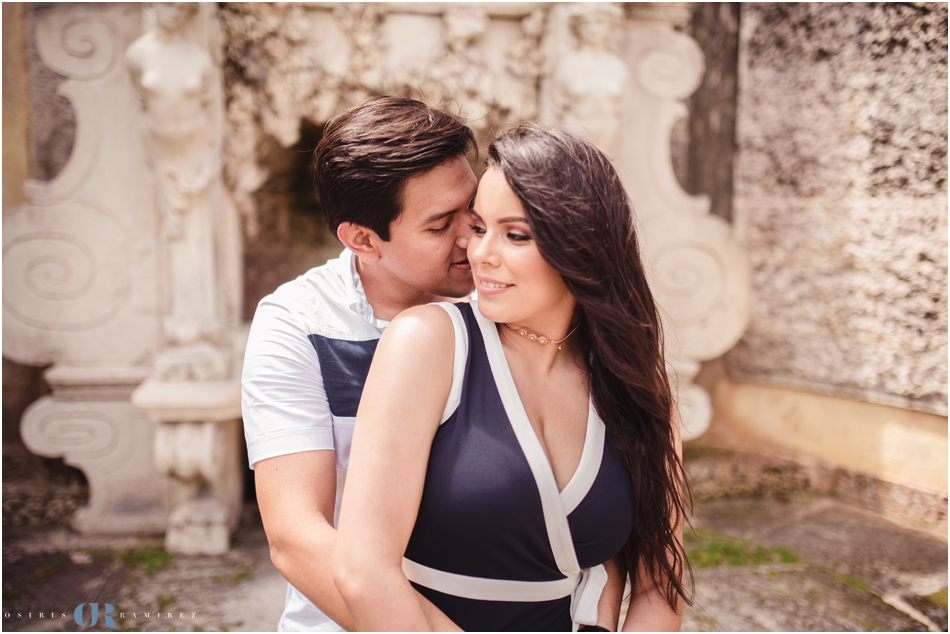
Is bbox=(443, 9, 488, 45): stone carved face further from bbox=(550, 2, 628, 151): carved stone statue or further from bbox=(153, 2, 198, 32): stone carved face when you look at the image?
bbox=(153, 2, 198, 32): stone carved face

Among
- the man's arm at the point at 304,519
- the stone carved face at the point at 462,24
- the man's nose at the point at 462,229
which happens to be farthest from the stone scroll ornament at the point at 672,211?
the man's arm at the point at 304,519

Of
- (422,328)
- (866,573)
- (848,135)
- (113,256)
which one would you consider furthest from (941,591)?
(113,256)

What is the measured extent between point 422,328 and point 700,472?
2.74 metres

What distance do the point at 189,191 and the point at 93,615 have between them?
64.9 inches

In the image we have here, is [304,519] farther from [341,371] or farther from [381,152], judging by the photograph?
[381,152]

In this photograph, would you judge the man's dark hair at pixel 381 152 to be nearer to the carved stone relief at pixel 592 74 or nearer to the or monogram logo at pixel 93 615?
the carved stone relief at pixel 592 74

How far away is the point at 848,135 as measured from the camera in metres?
3.23

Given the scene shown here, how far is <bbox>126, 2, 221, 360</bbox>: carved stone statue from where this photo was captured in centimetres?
256

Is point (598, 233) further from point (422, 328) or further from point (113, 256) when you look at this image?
point (113, 256)

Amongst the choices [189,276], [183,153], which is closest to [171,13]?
[183,153]

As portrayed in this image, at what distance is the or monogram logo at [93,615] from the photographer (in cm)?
229

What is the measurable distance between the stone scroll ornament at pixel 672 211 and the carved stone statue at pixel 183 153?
1.52 metres

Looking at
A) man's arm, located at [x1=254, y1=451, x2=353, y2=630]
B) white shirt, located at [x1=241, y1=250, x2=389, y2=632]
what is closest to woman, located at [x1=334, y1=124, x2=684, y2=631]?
man's arm, located at [x1=254, y1=451, x2=353, y2=630]

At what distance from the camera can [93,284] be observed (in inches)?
115
